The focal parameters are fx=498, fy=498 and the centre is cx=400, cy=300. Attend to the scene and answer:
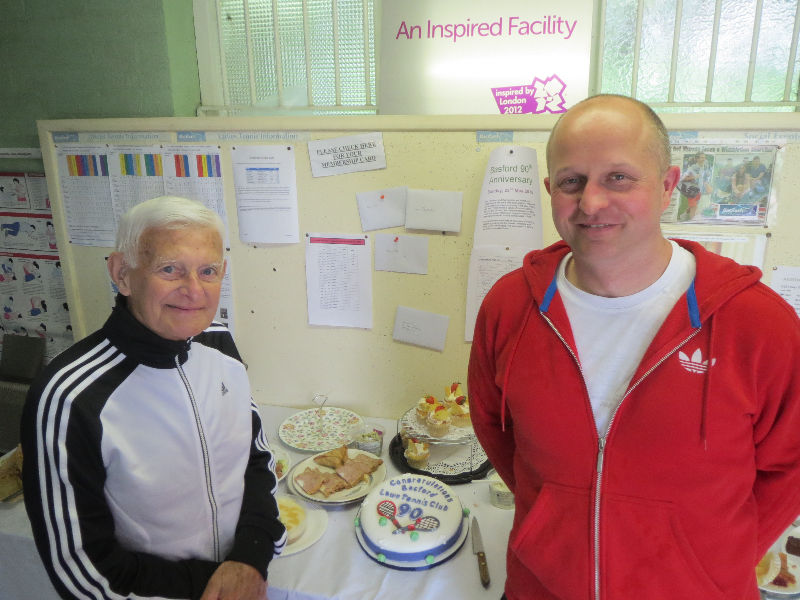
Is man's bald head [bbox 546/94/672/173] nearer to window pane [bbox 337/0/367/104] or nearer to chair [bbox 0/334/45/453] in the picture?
window pane [bbox 337/0/367/104]

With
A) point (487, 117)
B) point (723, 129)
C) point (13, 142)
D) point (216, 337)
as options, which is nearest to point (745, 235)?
point (723, 129)

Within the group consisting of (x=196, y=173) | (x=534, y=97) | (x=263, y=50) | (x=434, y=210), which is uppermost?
(x=263, y=50)

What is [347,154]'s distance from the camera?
153cm

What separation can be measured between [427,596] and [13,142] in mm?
2108

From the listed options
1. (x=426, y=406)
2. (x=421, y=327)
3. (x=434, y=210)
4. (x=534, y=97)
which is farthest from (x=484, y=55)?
(x=426, y=406)

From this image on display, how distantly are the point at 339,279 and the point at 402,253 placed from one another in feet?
0.76

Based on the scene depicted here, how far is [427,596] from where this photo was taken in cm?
101

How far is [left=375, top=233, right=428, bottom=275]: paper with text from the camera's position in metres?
1.55

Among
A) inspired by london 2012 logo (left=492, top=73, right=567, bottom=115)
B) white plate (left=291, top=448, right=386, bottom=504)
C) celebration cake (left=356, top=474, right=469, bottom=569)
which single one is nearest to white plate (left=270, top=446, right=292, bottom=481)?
white plate (left=291, top=448, right=386, bottom=504)

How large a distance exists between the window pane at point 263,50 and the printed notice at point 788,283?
1718mm

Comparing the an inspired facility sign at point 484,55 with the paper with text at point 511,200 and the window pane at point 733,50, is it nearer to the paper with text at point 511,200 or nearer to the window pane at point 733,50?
the paper with text at point 511,200

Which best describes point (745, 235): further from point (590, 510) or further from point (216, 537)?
point (216, 537)

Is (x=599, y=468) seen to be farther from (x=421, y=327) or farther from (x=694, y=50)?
(x=694, y=50)

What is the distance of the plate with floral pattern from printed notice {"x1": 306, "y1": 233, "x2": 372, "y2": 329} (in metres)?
0.31
